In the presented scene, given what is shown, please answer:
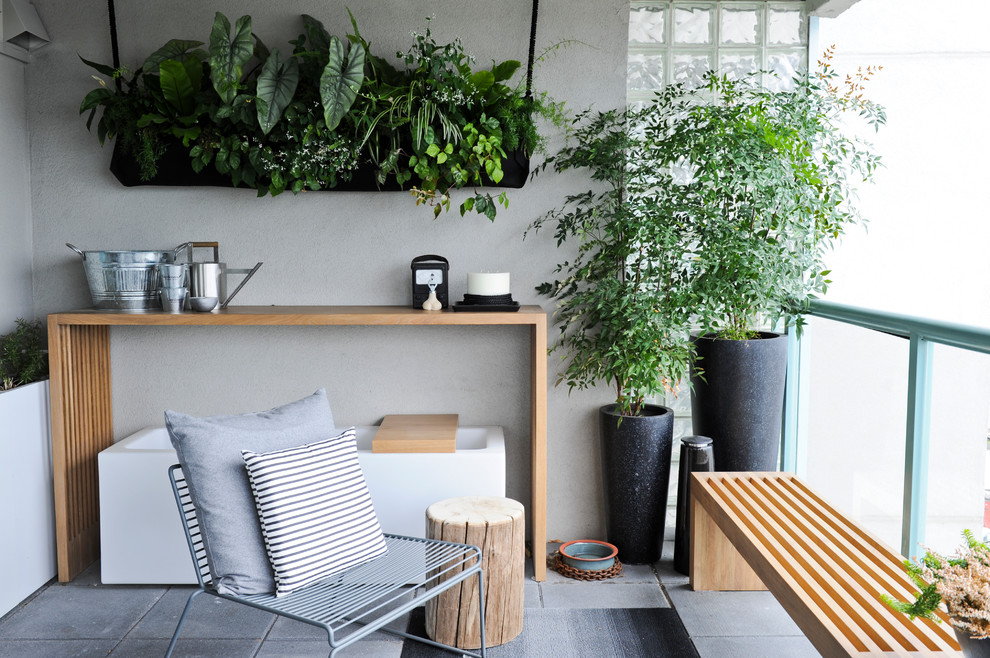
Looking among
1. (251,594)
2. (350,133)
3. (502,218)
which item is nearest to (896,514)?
(502,218)

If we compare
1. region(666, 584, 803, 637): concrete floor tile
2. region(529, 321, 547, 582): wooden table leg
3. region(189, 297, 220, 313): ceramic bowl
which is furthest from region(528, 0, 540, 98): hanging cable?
region(666, 584, 803, 637): concrete floor tile

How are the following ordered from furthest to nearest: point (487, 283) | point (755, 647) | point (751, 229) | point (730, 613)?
point (487, 283)
point (751, 229)
point (730, 613)
point (755, 647)

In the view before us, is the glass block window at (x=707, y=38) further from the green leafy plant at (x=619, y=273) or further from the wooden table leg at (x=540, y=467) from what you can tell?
the wooden table leg at (x=540, y=467)

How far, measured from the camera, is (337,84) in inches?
115

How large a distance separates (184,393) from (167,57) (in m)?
1.40

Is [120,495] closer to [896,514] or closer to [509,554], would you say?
[509,554]

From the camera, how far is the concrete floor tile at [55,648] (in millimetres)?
2541

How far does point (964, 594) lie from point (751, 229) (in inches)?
72.7

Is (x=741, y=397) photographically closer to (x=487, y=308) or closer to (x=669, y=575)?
(x=669, y=575)

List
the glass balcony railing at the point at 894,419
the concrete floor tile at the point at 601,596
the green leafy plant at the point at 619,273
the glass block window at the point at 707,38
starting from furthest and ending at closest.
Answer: the glass block window at the point at 707,38, the green leafy plant at the point at 619,273, the concrete floor tile at the point at 601,596, the glass balcony railing at the point at 894,419

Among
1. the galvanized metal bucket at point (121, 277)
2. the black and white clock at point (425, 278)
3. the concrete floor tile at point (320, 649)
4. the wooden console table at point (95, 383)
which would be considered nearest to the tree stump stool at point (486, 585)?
the concrete floor tile at point (320, 649)

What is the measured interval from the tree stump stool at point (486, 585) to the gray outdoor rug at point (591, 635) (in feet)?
0.20

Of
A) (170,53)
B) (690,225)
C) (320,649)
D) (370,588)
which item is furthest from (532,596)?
(170,53)

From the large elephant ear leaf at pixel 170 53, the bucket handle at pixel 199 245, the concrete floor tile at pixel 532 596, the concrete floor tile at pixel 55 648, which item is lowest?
the concrete floor tile at pixel 55 648
